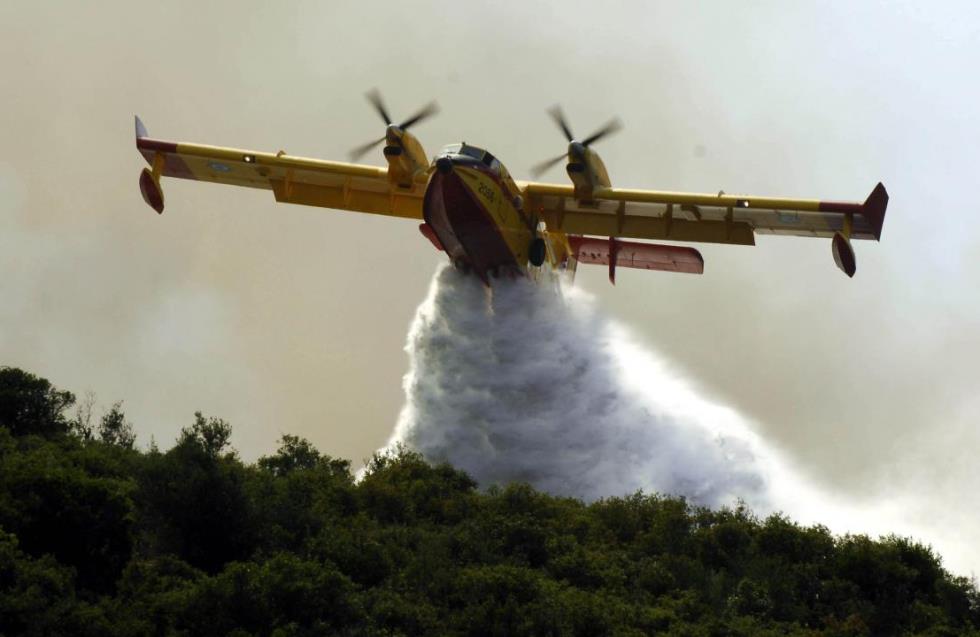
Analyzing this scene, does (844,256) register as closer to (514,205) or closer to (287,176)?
(514,205)

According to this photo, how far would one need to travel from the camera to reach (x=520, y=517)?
29375 millimetres

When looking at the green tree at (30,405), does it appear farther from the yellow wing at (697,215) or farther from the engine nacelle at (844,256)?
the engine nacelle at (844,256)

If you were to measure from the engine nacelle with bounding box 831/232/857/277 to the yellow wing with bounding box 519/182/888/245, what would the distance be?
0.75 m

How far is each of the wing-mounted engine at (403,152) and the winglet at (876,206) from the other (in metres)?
8.82

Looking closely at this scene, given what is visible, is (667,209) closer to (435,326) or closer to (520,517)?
(435,326)

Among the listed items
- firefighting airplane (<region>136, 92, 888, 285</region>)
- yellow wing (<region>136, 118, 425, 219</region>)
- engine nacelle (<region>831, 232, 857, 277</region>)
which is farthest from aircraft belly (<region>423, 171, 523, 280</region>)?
engine nacelle (<region>831, 232, 857, 277</region>)

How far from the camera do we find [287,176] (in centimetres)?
3597

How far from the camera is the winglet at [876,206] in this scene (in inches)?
1273

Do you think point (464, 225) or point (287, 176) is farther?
point (287, 176)

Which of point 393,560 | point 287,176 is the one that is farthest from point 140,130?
point 393,560

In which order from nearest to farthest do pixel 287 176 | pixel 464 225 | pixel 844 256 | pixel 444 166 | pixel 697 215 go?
pixel 444 166
pixel 844 256
pixel 464 225
pixel 697 215
pixel 287 176

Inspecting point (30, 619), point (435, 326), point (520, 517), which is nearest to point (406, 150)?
point (435, 326)

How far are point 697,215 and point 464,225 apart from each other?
16.2 feet

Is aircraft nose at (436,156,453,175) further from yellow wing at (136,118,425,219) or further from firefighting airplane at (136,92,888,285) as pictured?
yellow wing at (136,118,425,219)
